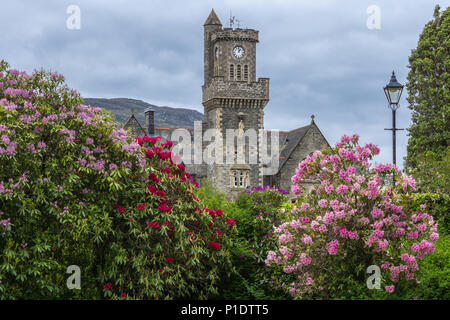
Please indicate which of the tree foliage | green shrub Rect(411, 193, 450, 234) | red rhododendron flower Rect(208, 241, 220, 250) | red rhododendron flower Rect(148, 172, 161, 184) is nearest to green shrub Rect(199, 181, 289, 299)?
red rhododendron flower Rect(208, 241, 220, 250)

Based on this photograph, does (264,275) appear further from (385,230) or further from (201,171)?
(201,171)

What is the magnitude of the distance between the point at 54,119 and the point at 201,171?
4436cm

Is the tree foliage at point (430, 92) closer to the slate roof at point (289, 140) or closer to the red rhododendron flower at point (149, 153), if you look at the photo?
the slate roof at point (289, 140)

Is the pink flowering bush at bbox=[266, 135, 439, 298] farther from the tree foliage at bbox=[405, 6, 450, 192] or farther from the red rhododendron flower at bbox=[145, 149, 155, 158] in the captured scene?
the tree foliage at bbox=[405, 6, 450, 192]

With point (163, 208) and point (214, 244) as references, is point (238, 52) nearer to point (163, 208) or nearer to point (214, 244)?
point (214, 244)

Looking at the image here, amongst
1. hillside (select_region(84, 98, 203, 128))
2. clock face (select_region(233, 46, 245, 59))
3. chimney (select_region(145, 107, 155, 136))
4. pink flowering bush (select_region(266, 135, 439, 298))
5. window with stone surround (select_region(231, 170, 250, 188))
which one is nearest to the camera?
pink flowering bush (select_region(266, 135, 439, 298))

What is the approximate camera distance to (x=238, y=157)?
56594mm

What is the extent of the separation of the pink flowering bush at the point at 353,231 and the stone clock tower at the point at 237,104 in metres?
42.0

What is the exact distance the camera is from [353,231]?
1201 centimetres

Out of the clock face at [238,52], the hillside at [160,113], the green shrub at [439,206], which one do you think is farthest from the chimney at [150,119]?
the hillside at [160,113]

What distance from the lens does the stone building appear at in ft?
183

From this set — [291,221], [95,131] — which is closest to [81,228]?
[95,131]

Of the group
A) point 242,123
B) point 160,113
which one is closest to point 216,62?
point 242,123

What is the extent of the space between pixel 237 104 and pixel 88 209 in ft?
151
